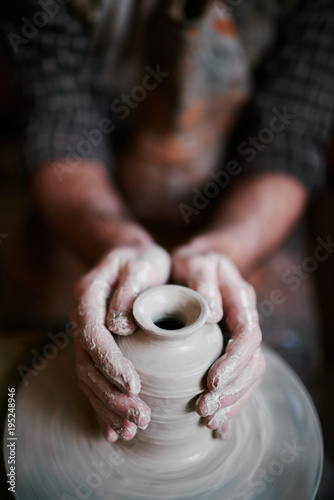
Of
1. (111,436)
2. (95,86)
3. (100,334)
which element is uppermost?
(95,86)

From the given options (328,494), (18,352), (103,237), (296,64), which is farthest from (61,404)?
(296,64)

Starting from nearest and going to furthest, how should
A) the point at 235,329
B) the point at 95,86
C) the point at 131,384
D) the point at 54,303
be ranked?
the point at 131,384, the point at 235,329, the point at 54,303, the point at 95,86

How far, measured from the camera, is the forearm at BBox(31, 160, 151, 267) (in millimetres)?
1357

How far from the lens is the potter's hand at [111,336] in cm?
81

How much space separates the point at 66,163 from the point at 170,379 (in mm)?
875

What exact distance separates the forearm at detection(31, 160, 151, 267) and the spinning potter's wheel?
444 mm

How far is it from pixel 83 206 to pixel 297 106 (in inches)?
28.2

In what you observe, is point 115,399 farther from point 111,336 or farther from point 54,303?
point 54,303

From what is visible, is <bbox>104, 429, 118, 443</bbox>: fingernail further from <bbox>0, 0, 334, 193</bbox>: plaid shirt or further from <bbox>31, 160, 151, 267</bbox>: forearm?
<bbox>0, 0, 334, 193</bbox>: plaid shirt

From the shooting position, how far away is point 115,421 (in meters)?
0.85

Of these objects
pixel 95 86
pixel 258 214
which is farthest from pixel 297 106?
pixel 95 86

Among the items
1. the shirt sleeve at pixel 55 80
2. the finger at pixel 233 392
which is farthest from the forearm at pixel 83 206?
the finger at pixel 233 392

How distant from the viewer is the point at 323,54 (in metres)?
1.42

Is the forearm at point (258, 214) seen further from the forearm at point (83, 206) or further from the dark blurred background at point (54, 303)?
the forearm at point (83, 206)
